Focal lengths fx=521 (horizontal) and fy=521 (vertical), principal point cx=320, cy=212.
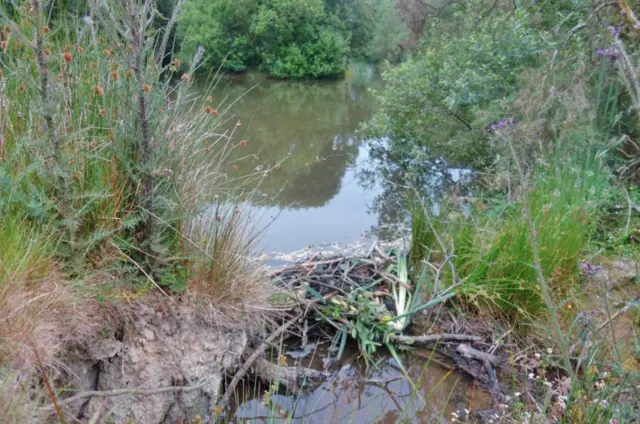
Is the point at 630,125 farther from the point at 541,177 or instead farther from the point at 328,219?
the point at 328,219

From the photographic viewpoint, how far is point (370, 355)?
2.85m

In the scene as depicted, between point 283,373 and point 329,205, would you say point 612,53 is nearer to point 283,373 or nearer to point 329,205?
point 283,373

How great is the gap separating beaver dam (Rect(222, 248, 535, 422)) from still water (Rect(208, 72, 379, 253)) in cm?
53

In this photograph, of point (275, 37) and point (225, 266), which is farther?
point (275, 37)

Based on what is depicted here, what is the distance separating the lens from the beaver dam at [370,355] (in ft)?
8.11

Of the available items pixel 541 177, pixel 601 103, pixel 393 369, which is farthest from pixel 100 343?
pixel 601 103

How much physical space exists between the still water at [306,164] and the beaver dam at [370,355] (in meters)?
0.53

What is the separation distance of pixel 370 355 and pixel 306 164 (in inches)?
179

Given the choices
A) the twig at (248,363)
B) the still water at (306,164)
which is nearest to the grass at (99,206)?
the twig at (248,363)

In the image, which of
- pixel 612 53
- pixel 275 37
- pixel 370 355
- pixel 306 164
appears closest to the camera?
pixel 612 53

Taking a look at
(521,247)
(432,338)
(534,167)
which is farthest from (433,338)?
(534,167)

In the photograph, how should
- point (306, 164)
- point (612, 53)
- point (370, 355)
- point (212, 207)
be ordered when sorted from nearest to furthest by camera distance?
point (612, 53), point (212, 207), point (370, 355), point (306, 164)

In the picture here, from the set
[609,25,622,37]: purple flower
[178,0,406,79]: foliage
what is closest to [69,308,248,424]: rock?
[609,25,622,37]: purple flower

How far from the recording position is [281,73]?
64.3 feet
